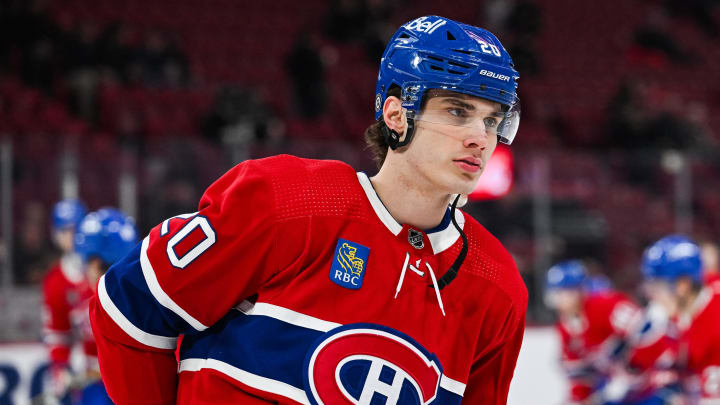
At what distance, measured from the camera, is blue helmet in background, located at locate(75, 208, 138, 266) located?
165 inches

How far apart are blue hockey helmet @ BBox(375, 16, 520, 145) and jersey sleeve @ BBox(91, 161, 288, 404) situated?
12.4 inches

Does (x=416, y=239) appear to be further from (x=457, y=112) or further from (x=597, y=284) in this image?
(x=597, y=284)

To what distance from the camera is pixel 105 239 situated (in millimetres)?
4184

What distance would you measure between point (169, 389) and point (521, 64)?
964 centimetres

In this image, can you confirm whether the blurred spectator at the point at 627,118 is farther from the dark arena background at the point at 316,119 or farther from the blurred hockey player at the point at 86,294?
the blurred hockey player at the point at 86,294

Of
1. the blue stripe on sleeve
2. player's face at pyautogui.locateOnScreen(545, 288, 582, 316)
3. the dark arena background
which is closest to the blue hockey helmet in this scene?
the blue stripe on sleeve

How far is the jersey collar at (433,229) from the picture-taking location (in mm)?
1693

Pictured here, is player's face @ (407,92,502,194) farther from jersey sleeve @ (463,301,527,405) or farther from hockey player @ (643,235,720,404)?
hockey player @ (643,235,720,404)

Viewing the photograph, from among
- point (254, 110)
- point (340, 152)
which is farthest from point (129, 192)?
point (254, 110)

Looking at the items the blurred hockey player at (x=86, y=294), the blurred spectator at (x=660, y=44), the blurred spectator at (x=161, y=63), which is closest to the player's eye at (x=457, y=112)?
the blurred hockey player at (x=86, y=294)

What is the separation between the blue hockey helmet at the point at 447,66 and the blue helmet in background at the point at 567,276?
5.50 meters

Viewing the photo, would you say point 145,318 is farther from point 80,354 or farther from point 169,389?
point 80,354

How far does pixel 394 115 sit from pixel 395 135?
0.04 meters

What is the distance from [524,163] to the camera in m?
7.46
